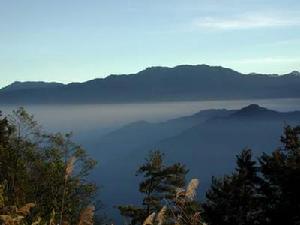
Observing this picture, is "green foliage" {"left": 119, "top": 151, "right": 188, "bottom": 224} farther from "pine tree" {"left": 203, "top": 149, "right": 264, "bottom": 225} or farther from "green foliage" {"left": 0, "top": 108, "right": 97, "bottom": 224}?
"green foliage" {"left": 0, "top": 108, "right": 97, "bottom": 224}

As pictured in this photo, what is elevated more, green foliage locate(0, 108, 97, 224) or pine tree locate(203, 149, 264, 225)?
green foliage locate(0, 108, 97, 224)

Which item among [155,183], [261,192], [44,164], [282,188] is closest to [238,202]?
[261,192]

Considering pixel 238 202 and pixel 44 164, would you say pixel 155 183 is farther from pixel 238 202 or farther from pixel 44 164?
pixel 44 164

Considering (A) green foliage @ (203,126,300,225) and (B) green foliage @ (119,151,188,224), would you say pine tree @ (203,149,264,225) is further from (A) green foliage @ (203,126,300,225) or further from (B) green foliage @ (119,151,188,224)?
(B) green foliage @ (119,151,188,224)

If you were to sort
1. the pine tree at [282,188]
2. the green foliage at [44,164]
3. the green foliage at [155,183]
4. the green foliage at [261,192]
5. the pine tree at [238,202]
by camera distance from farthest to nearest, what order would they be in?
the green foliage at [155,183] → the pine tree at [238,202] → the green foliage at [261,192] → the green foliage at [44,164] → the pine tree at [282,188]

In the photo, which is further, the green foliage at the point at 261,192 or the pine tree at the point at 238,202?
the pine tree at the point at 238,202

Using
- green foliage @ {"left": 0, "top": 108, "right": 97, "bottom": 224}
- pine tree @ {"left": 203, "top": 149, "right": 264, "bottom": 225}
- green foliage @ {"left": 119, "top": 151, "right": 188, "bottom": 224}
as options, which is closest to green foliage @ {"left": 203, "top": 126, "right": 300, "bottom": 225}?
pine tree @ {"left": 203, "top": 149, "right": 264, "bottom": 225}

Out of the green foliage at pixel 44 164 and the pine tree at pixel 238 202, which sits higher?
the green foliage at pixel 44 164

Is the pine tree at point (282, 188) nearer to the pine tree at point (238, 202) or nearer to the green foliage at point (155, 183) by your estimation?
the pine tree at point (238, 202)

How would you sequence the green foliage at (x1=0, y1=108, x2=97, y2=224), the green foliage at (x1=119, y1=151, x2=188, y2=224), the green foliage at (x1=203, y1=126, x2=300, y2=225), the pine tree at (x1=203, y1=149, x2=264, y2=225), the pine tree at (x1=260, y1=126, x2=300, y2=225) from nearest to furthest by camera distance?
the pine tree at (x1=260, y1=126, x2=300, y2=225) < the green foliage at (x1=0, y1=108, x2=97, y2=224) < the green foliage at (x1=203, y1=126, x2=300, y2=225) < the pine tree at (x1=203, y1=149, x2=264, y2=225) < the green foliage at (x1=119, y1=151, x2=188, y2=224)

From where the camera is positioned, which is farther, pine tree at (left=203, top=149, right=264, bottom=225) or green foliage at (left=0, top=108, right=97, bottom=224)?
pine tree at (left=203, top=149, right=264, bottom=225)

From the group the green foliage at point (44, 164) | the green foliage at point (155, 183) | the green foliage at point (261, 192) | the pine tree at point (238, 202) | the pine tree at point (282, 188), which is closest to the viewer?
the pine tree at point (282, 188)

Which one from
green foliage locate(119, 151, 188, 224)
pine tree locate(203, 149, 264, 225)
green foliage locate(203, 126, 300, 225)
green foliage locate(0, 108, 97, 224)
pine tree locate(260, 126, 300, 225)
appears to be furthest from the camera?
green foliage locate(119, 151, 188, 224)

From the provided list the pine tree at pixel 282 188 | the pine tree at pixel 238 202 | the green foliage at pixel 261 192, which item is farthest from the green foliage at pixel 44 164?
the pine tree at pixel 282 188
